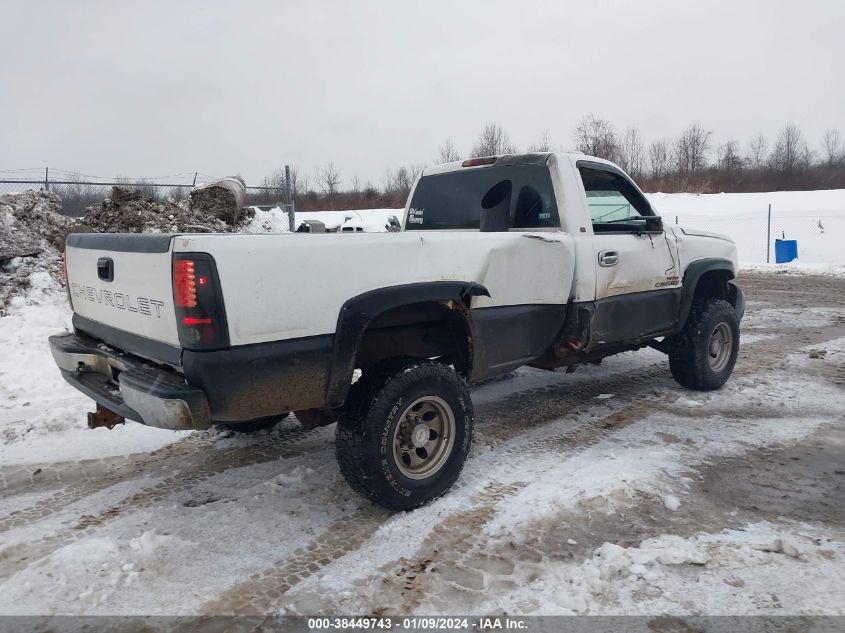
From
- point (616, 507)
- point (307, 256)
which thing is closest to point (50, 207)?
point (307, 256)

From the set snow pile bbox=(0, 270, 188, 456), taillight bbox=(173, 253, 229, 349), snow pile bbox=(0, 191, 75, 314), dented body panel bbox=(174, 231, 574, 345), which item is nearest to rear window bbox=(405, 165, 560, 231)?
dented body panel bbox=(174, 231, 574, 345)

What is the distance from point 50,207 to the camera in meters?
10.1

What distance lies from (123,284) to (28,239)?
7.18 m

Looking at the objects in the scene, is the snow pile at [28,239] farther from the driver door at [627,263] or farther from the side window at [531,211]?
the driver door at [627,263]

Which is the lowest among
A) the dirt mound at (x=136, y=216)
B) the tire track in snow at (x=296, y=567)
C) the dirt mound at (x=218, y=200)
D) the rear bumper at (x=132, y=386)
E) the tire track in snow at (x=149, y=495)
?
the tire track in snow at (x=296, y=567)

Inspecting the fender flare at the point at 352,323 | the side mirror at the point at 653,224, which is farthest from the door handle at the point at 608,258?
the fender flare at the point at 352,323

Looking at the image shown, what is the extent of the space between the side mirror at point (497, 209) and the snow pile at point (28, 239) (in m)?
6.40

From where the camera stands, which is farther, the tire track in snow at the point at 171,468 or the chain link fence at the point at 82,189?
the chain link fence at the point at 82,189

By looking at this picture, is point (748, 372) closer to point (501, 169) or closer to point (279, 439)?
point (501, 169)

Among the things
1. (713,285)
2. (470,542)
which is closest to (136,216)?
(713,285)

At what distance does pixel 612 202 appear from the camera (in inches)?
203

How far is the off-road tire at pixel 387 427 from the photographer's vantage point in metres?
3.31

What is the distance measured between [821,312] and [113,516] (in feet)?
34.7

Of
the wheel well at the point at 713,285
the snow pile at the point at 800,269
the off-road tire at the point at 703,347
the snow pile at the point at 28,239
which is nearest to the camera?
the off-road tire at the point at 703,347
